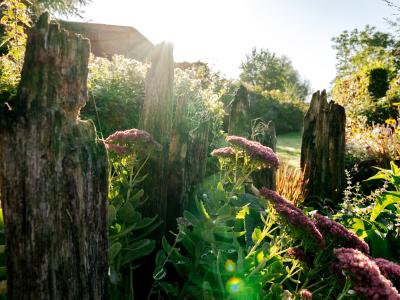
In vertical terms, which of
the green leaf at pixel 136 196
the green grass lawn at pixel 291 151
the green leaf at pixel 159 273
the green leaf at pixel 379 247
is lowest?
the green grass lawn at pixel 291 151

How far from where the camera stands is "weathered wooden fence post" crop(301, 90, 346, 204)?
21.2 ft

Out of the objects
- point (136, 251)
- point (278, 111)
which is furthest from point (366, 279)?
point (278, 111)

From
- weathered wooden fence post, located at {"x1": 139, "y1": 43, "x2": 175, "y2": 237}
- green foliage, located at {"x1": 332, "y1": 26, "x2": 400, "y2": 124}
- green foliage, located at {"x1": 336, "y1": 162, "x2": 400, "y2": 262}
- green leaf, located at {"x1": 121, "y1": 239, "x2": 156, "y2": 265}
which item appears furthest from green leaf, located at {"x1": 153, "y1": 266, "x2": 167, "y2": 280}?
green foliage, located at {"x1": 332, "y1": 26, "x2": 400, "y2": 124}

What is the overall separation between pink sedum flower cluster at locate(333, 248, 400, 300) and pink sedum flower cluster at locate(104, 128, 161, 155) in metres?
1.41

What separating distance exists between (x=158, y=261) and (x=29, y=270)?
103cm

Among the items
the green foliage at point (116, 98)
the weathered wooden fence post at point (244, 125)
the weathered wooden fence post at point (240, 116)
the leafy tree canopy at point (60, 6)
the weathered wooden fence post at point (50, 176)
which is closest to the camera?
the weathered wooden fence post at point (50, 176)

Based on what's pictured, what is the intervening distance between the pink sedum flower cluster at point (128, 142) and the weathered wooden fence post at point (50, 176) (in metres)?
0.86

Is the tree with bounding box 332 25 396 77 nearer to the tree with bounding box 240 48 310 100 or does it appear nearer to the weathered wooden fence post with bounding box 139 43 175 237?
the tree with bounding box 240 48 310 100

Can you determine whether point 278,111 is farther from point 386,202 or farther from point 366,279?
point 366,279

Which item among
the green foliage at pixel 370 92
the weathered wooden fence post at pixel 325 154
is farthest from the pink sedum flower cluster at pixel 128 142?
the green foliage at pixel 370 92

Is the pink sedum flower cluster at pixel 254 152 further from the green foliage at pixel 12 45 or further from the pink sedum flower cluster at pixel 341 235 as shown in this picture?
the green foliage at pixel 12 45

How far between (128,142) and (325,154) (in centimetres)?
483

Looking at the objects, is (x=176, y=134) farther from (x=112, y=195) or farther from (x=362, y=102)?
(x=362, y=102)

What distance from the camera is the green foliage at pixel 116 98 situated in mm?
6875
